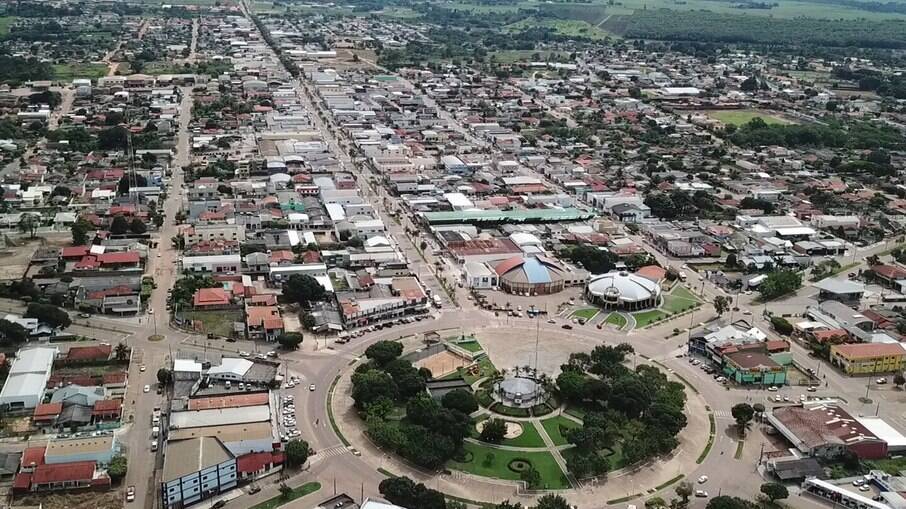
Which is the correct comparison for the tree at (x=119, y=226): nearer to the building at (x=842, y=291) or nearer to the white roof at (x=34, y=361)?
the white roof at (x=34, y=361)

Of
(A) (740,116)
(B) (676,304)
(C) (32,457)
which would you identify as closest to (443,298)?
(B) (676,304)

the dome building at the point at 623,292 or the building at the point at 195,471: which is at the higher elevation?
the dome building at the point at 623,292

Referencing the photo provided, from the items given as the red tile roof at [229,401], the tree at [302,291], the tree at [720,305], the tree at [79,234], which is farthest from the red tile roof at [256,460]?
the tree at [79,234]

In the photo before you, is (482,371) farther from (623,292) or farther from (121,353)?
(121,353)

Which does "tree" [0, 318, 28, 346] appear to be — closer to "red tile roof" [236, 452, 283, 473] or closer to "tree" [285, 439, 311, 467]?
"red tile roof" [236, 452, 283, 473]

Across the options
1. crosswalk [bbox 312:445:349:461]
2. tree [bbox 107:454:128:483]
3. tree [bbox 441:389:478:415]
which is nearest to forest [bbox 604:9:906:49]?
tree [bbox 441:389:478:415]

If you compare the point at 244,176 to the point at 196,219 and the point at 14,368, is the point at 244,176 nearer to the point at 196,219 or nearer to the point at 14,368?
the point at 196,219
